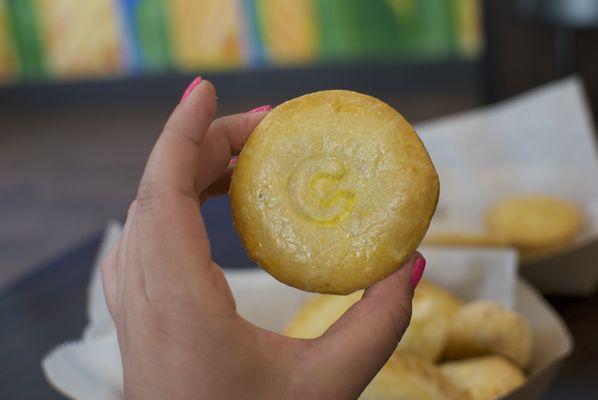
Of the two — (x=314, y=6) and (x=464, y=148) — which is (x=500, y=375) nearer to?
(x=464, y=148)

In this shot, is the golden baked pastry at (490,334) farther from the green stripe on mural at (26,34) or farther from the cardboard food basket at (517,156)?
the green stripe on mural at (26,34)

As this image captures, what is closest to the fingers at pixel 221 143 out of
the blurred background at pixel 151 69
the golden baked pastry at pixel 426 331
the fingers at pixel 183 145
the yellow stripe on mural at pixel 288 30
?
the fingers at pixel 183 145

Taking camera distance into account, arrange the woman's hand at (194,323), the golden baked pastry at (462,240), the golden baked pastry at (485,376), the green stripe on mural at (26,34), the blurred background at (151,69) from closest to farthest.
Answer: the woman's hand at (194,323) → the golden baked pastry at (485,376) → the golden baked pastry at (462,240) → the blurred background at (151,69) → the green stripe on mural at (26,34)

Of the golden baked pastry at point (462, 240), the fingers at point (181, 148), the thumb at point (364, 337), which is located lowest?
the golden baked pastry at point (462, 240)

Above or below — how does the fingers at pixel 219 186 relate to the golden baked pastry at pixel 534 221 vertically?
above

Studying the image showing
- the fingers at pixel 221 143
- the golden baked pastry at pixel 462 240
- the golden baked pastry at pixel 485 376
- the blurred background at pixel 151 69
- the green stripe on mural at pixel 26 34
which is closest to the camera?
the fingers at pixel 221 143

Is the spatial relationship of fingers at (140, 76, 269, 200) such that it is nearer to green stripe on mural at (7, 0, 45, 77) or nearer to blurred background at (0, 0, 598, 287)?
blurred background at (0, 0, 598, 287)

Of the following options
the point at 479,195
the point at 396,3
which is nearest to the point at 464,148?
the point at 479,195
